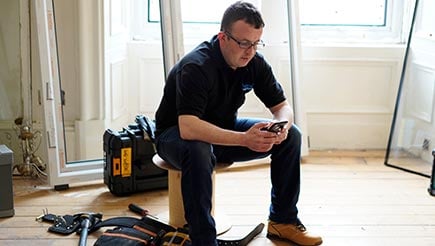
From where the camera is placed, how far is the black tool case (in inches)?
131

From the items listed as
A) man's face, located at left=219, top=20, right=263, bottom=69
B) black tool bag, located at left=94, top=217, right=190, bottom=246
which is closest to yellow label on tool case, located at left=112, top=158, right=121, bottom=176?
black tool bag, located at left=94, top=217, right=190, bottom=246

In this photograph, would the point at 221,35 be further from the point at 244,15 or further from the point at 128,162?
the point at 128,162

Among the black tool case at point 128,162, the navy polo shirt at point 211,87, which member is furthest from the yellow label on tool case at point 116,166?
the navy polo shirt at point 211,87

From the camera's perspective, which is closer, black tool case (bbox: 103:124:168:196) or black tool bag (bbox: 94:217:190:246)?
black tool bag (bbox: 94:217:190:246)

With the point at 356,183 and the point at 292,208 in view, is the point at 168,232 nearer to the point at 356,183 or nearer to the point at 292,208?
the point at 292,208

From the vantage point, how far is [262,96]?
9.34 ft

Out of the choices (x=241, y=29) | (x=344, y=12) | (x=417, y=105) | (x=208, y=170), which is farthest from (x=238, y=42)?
(x=344, y=12)

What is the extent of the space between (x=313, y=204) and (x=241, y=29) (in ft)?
4.07

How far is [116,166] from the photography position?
3.33 meters

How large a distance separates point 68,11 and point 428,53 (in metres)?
2.30

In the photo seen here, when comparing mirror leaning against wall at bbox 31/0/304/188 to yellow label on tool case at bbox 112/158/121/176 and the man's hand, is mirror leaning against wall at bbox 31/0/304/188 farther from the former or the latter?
the man's hand

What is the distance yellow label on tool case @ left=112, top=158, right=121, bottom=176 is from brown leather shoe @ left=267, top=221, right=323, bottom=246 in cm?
94

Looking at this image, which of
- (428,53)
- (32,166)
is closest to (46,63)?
(32,166)

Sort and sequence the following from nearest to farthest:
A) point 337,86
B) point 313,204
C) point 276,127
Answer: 1. point 276,127
2. point 313,204
3. point 337,86
